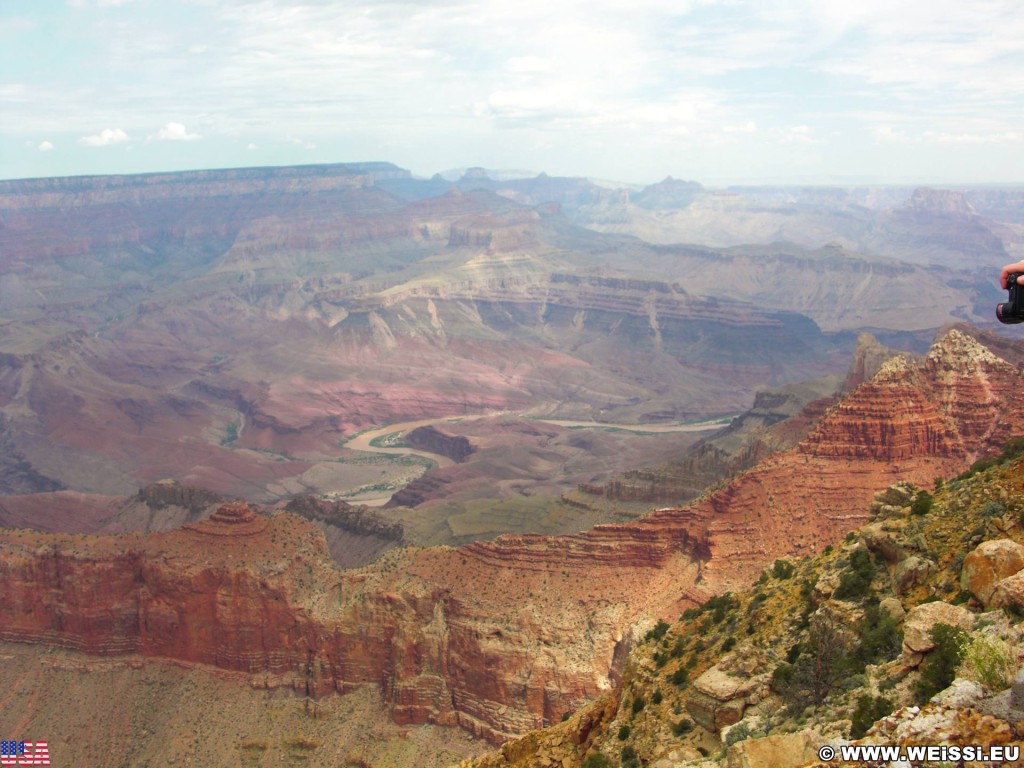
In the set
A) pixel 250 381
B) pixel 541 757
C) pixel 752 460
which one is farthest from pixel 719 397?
pixel 541 757

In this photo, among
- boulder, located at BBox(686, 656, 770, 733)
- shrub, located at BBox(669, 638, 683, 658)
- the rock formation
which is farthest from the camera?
the rock formation

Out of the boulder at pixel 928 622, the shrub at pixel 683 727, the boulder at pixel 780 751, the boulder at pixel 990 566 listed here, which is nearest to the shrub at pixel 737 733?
the boulder at pixel 780 751

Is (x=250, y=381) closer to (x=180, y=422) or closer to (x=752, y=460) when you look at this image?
(x=180, y=422)

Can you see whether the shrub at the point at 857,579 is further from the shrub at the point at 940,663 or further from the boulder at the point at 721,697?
the shrub at the point at 940,663

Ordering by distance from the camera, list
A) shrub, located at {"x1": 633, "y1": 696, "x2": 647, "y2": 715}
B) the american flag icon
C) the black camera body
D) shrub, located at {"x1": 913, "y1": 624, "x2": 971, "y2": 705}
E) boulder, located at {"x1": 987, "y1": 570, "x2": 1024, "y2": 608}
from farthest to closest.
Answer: the american flag icon, shrub, located at {"x1": 633, "y1": 696, "x2": 647, "y2": 715}, boulder, located at {"x1": 987, "y1": 570, "x2": 1024, "y2": 608}, shrub, located at {"x1": 913, "y1": 624, "x2": 971, "y2": 705}, the black camera body

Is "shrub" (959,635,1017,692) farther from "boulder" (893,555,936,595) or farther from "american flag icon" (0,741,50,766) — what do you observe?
"american flag icon" (0,741,50,766)

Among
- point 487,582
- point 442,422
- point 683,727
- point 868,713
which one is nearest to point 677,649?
point 683,727

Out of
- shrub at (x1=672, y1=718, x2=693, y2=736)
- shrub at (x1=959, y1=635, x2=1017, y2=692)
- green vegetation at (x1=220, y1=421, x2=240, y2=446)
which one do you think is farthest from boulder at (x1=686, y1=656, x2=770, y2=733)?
green vegetation at (x1=220, y1=421, x2=240, y2=446)
